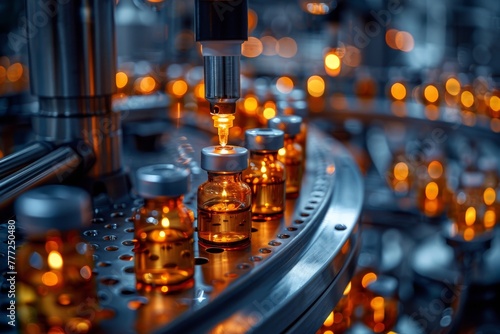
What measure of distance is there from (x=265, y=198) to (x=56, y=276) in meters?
0.33

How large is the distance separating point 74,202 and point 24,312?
105mm

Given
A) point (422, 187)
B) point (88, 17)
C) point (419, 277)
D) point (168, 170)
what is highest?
point (88, 17)

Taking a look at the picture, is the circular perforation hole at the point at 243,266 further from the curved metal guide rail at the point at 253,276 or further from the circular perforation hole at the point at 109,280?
the circular perforation hole at the point at 109,280

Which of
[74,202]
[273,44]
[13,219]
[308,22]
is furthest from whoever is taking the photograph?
[273,44]

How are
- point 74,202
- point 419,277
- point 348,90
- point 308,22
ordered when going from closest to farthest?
point 74,202 → point 419,277 → point 348,90 → point 308,22

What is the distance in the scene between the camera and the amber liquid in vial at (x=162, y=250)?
0.51 metres

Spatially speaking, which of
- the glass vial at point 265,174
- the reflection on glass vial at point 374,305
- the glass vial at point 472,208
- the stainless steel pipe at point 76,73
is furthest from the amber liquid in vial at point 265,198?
the glass vial at point 472,208

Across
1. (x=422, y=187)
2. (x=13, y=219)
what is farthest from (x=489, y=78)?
(x=13, y=219)

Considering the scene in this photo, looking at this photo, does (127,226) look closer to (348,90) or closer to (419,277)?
(419,277)

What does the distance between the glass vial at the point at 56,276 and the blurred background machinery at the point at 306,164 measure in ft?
0.08

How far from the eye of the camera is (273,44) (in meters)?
3.28

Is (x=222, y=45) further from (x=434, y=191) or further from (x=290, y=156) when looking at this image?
(x=434, y=191)

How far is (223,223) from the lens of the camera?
23.8 inches

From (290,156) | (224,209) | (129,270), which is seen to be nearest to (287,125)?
(290,156)
